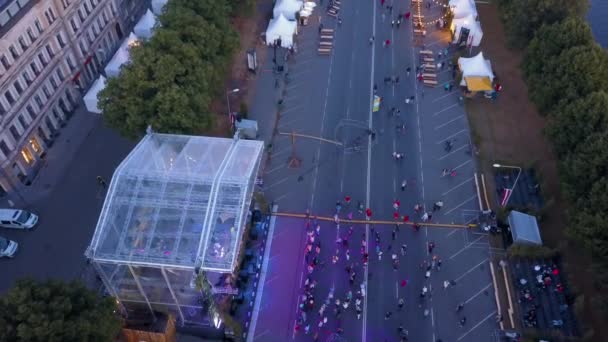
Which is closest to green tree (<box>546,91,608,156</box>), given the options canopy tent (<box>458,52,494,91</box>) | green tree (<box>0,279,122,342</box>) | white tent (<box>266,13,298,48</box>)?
canopy tent (<box>458,52,494,91</box>)

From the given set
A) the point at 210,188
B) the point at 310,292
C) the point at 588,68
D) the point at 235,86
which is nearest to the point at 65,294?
the point at 210,188

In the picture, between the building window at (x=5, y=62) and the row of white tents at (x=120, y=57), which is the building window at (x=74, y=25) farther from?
the building window at (x=5, y=62)

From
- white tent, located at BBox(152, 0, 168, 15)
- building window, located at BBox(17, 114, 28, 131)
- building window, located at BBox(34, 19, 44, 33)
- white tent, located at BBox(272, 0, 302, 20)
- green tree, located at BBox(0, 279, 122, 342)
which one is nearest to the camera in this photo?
green tree, located at BBox(0, 279, 122, 342)

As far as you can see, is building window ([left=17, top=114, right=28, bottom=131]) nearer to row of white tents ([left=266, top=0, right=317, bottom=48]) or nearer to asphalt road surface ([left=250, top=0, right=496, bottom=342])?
asphalt road surface ([left=250, top=0, right=496, bottom=342])

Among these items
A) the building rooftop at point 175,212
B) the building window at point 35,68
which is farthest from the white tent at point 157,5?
the building rooftop at point 175,212

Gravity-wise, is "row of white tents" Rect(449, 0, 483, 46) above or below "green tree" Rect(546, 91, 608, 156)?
above

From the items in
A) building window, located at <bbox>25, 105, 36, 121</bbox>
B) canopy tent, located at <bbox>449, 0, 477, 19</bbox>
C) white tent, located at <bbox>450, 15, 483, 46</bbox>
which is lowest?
building window, located at <bbox>25, 105, 36, 121</bbox>
